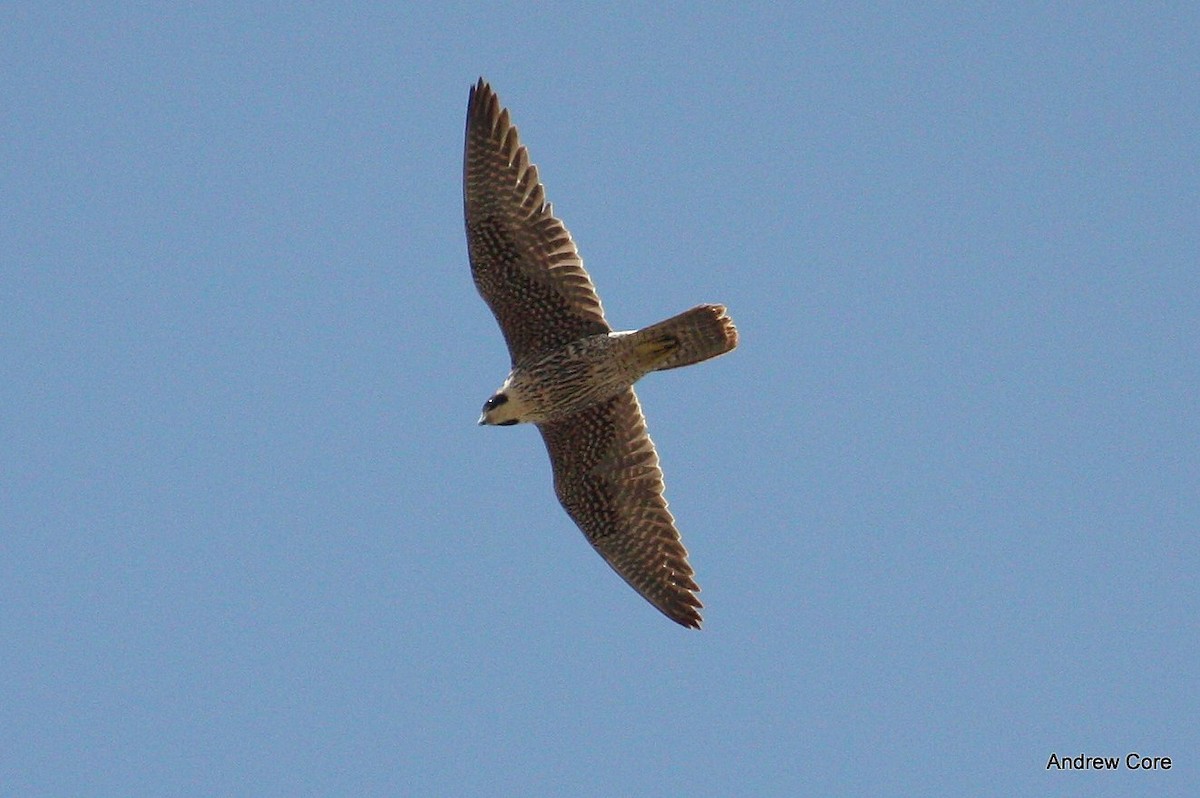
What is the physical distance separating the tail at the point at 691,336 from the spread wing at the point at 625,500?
946mm

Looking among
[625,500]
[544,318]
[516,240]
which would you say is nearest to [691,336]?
[544,318]

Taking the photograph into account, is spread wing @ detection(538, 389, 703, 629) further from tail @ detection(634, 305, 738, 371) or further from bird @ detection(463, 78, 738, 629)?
tail @ detection(634, 305, 738, 371)

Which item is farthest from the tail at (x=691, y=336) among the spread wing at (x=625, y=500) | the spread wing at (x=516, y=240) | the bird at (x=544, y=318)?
the spread wing at (x=625, y=500)

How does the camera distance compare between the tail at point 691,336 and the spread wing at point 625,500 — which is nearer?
the tail at point 691,336

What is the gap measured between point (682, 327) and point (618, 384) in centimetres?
84

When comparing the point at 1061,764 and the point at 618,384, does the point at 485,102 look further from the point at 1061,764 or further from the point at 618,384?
the point at 1061,764

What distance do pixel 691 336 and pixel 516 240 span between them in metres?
1.54

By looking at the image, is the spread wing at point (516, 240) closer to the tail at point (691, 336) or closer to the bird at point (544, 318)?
the bird at point (544, 318)

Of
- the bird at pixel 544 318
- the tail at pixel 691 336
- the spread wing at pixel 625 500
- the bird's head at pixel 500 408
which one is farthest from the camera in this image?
the spread wing at pixel 625 500

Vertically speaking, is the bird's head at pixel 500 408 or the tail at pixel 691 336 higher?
the tail at pixel 691 336

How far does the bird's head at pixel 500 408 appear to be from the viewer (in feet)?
33.1

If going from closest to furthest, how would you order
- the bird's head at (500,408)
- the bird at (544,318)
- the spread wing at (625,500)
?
the bird at (544,318)
the bird's head at (500,408)
the spread wing at (625,500)

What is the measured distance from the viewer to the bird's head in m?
10.1

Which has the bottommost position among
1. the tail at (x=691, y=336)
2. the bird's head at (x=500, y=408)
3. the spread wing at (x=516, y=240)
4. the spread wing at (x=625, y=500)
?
the spread wing at (x=625, y=500)
